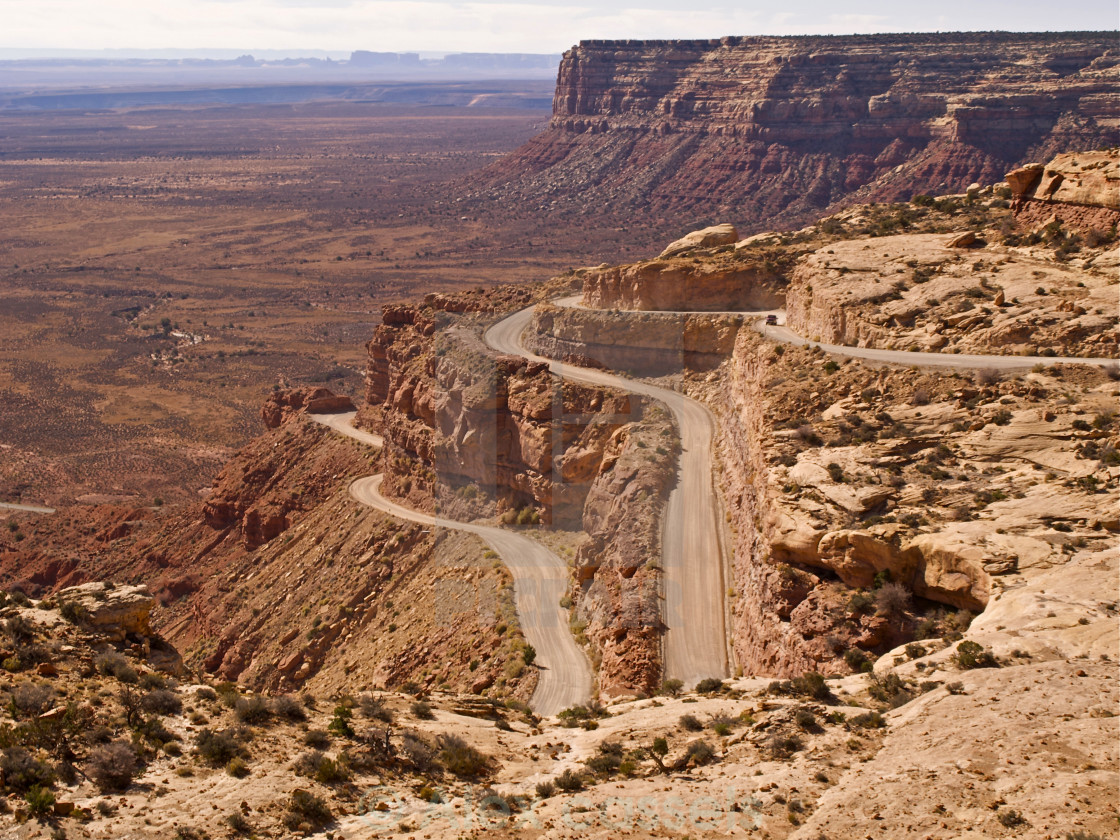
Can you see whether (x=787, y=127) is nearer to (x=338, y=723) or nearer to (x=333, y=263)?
(x=333, y=263)

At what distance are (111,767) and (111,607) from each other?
25.0 feet

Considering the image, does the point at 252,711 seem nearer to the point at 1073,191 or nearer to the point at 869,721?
the point at 869,721

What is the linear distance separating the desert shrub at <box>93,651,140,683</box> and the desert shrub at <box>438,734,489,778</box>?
6208 millimetres

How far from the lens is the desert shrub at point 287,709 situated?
21219 mm

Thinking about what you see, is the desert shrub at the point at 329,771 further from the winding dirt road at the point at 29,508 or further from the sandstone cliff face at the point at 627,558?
the winding dirt road at the point at 29,508

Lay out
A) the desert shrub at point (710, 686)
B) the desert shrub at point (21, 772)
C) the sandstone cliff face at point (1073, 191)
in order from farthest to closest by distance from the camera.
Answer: the sandstone cliff face at point (1073, 191) < the desert shrub at point (710, 686) < the desert shrub at point (21, 772)

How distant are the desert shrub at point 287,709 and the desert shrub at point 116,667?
2.74 metres

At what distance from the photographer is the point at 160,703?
20078 millimetres

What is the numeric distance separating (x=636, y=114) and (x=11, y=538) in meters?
Result: 145

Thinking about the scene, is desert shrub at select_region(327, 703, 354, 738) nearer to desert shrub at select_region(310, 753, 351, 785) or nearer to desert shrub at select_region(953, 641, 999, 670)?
desert shrub at select_region(310, 753, 351, 785)

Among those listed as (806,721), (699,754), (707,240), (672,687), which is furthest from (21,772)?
(707,240)

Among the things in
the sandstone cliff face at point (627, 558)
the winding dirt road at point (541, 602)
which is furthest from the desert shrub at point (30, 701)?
the sandstone cliff face at point (627, 558)

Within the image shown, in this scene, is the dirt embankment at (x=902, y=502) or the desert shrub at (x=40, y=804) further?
the dirt embankment at (x=902, y=502)

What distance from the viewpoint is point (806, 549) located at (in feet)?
86.3
